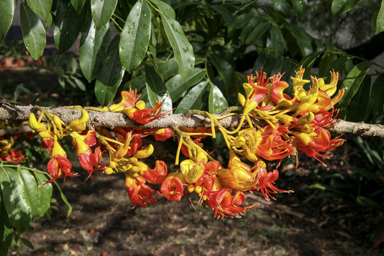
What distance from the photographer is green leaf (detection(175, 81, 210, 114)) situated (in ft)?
4.62

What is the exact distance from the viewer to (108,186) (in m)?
3.76

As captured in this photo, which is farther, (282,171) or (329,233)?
(282,171)

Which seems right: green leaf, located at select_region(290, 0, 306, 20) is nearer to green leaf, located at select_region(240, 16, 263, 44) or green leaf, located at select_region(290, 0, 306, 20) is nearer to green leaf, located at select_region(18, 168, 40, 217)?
green leaf, located at select_region(240, 16, 263, 44)

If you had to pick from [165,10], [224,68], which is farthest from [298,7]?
[165,10]

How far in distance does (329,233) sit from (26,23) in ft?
10.6

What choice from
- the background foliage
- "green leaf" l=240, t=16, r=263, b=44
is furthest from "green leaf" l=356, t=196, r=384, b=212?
"green leaf" l=240, t=16, r=263, b=44

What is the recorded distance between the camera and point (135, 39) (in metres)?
0.93

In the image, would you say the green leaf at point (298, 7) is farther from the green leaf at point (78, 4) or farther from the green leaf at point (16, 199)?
the green leaf at point (16, 199)

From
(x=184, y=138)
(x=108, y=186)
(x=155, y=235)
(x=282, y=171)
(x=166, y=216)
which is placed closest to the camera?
(x=184, y=138)

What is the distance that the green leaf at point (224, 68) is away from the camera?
1.53m

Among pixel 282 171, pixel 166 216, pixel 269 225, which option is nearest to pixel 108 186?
pixel 166 216

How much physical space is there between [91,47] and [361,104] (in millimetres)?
1119

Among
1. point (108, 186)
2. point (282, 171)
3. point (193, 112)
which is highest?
point (193, 112)

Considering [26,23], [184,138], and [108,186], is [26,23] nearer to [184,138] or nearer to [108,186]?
[184,138]
